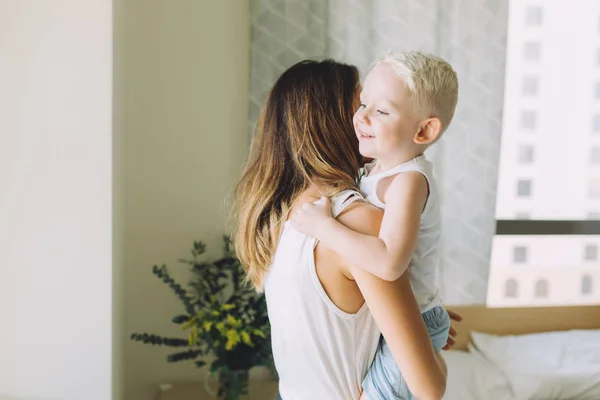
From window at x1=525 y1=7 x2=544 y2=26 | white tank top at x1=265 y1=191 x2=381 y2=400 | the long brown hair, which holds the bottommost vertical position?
white tank top at x1=265 y1=191 x2=381 y2=400

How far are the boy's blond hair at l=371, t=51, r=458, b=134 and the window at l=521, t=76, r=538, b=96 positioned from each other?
1760 mm

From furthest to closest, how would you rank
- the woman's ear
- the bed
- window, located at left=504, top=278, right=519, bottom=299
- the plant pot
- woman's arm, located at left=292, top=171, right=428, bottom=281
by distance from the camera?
window, located at left=504, top=278, right=519, bottom=299 < the bed < the plant pot < the woman's ear < woman's arm, located at left=292, top=171, right=428, bottom=281

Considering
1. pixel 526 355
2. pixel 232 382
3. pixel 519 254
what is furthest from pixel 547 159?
pixel 232 382

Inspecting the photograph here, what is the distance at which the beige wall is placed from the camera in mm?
2252

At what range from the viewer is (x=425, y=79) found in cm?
100

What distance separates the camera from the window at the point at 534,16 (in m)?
2.64

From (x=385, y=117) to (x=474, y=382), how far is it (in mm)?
1483

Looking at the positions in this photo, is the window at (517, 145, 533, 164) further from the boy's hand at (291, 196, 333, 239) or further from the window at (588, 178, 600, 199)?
the boy's hand at (291, 196, 333, 239)

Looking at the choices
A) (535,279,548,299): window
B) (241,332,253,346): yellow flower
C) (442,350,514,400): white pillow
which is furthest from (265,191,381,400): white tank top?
(535,279,548,299): window

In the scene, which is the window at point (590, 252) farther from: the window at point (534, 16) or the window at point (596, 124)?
the window at point (534, 16)

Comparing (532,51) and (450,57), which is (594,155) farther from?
(450,57)

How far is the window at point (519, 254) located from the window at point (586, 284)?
→ 0.30 metres
